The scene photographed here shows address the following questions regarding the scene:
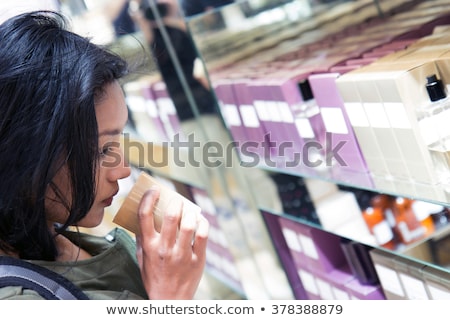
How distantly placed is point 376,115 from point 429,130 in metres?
0.16

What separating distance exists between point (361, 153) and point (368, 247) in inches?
15.0

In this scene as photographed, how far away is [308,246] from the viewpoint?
2.24 m

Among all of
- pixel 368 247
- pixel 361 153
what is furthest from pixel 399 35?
pixel 368 247

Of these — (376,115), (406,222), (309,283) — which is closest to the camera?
(376,115)

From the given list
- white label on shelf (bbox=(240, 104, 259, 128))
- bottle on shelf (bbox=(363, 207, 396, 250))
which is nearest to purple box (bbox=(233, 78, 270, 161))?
white label on shelf (bbox=(240, 104, 259, 128))

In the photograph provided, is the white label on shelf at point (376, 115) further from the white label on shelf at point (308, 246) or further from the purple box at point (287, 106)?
the white label on shelf at point (308, 246)

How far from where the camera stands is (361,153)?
5.42 ft

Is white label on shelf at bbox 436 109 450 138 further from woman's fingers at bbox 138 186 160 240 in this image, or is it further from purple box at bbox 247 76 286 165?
purple box at bbox 247 76 286 165

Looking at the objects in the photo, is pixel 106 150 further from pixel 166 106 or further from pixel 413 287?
pixel 166 106

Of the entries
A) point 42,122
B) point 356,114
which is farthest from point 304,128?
point 42,122

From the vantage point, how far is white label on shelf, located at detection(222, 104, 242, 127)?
7.46ft

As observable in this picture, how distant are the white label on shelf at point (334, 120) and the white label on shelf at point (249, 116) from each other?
0.44 m

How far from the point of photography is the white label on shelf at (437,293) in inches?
59.9
